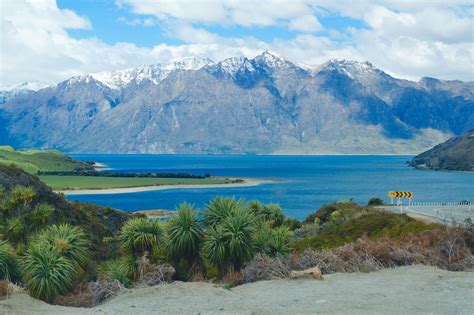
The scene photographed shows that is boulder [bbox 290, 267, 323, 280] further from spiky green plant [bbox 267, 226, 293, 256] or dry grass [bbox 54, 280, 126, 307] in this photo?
dry grass [bbox 54, 280, 126, 307]

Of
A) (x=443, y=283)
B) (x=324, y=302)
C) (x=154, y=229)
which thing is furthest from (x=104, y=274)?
(x=443, y=283)

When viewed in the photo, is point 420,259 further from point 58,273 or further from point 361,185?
point 361,185

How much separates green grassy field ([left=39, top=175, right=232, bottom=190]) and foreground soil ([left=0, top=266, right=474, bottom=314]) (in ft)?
462

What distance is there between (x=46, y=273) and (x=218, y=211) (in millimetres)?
7740

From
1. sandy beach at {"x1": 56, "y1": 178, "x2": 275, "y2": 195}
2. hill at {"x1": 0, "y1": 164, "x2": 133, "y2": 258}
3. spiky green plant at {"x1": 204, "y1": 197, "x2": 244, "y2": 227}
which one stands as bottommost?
sandy beach at {"x1": 56, "y1": 178, "x2": 275, "y2": 195}

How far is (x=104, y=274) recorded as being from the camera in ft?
69.5

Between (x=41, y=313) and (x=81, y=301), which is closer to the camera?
(x=41, y=313)

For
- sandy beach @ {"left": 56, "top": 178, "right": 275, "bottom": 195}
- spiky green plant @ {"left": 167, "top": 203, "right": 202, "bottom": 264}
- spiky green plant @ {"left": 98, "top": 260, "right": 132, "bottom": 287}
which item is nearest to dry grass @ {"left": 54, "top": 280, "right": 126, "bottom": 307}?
spiky green plant @ {"left": 98, "top": 260, "right": 132, "bottom": 287}

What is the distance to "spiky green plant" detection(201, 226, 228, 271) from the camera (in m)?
23.0

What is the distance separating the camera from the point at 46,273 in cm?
1944

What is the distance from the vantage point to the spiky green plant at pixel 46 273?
19.1 m

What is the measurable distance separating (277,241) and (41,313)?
11.0 m

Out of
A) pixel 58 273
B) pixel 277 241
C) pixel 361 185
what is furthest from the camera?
pixel 361 185

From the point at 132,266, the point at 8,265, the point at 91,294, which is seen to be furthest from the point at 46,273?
the point at 132,266
